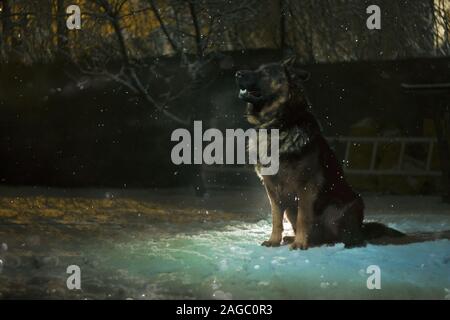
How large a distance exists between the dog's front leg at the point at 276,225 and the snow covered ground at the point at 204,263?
6.4 inches

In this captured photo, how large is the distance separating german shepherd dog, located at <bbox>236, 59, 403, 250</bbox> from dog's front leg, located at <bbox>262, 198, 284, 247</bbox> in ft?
0.23

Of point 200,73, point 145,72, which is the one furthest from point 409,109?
point 145,72

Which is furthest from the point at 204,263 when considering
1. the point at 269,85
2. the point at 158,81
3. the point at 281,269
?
the point at 158,81

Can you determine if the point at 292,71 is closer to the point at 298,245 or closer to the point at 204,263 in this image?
the point at 298,245

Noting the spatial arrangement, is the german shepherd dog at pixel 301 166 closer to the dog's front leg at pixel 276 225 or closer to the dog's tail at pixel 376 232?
the dog's front leg at pixel 276 225

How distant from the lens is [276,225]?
7527mm

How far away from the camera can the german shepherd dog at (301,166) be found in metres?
7.04

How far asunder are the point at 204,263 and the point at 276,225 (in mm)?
1060

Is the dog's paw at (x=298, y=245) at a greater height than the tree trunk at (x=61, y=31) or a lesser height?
lesser

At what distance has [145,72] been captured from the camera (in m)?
15.2

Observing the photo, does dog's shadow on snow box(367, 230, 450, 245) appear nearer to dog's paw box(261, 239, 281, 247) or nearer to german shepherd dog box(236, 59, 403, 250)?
german shepherd dog box(236, 59, 403, 250)

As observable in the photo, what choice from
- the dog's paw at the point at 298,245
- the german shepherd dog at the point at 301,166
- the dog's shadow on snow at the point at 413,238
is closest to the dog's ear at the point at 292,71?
the german shepherd dog at the point at 301,166
